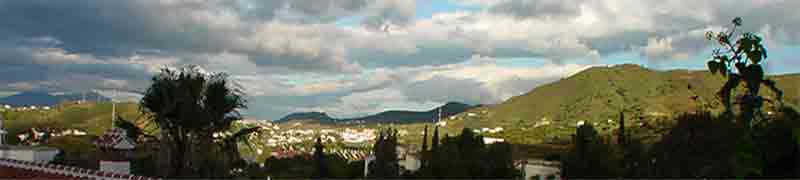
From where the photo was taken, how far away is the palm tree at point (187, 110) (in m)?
15.5

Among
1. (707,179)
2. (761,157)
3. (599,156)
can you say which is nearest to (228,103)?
(707,179)

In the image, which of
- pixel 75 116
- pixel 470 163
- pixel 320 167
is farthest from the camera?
pixel 75 116

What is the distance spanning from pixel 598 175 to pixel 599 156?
278 cm

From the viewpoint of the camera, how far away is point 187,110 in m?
15.4

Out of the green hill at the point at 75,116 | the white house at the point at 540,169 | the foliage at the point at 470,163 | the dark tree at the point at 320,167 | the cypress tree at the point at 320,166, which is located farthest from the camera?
the green hill at the point at 75,116

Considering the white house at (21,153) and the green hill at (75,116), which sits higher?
the green hill at (75,116)

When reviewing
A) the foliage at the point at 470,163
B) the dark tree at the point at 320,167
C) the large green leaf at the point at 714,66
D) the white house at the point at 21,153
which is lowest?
the dark tree at the point at 320,167

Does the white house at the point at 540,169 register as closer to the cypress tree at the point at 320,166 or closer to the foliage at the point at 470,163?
the foliage at the point at 470,163

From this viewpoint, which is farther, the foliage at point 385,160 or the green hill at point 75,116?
the green hill at point 75,116

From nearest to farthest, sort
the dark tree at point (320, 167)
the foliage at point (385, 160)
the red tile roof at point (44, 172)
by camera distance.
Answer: the red tile roof at point (44, 172)
the dark tree at point (320, 167)
the foliage at point (385, 160)

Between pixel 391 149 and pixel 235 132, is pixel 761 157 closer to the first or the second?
pixel 235 132

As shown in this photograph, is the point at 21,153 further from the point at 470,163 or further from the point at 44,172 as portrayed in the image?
the point at 470,163

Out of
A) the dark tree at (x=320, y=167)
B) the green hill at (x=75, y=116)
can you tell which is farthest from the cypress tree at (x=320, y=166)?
the green hill at (x=75, y=116)

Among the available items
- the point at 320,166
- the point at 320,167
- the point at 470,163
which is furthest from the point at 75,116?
the point at 470,163
